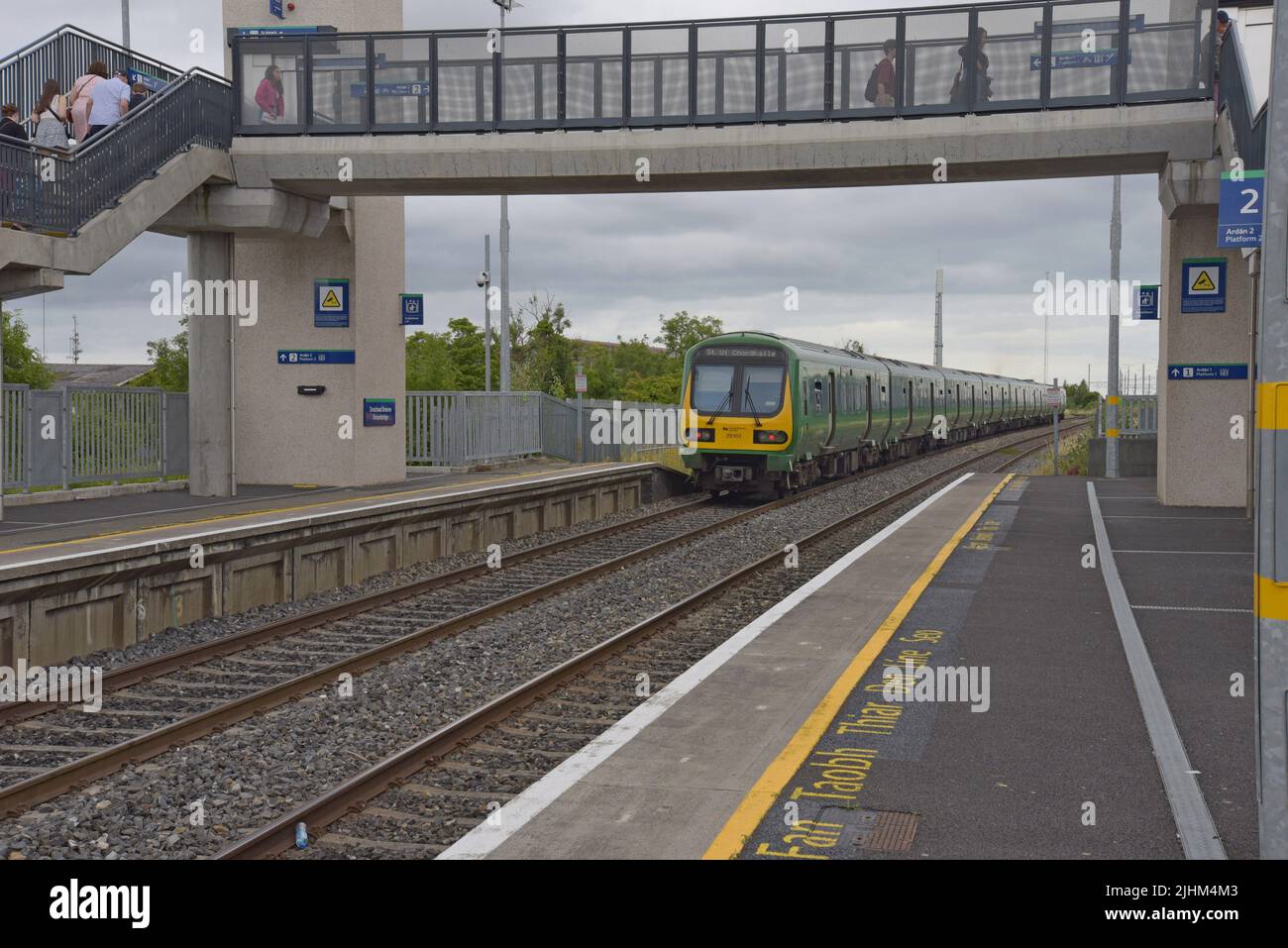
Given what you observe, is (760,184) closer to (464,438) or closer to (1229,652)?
(464,438)

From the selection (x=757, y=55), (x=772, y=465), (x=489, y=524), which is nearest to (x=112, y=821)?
(x=489, y=524)

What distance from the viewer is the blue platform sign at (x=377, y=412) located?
21547mm

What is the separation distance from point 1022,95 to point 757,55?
146 inches

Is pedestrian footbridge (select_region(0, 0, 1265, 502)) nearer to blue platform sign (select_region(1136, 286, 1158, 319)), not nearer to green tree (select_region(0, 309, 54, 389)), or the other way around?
blue platform sign (select_region(1136, 286, 1158, 319))

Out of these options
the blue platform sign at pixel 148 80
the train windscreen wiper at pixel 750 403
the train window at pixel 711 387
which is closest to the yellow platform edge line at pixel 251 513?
the train window at pixel 711 387

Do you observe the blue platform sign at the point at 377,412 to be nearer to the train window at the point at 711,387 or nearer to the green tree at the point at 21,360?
the train window at the point at 711,387

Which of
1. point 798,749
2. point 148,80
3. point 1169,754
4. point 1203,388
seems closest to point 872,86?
point 1203,388

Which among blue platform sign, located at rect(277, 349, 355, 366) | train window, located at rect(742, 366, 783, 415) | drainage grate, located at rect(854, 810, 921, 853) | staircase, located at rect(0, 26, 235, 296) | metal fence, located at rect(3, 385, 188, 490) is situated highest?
staircase, located at rect(0, 26, 235, 296)

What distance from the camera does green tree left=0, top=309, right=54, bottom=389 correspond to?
2488 inches

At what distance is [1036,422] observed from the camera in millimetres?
73750

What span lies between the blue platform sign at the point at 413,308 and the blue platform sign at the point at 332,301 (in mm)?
1854

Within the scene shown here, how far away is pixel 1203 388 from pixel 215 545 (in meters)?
14.6

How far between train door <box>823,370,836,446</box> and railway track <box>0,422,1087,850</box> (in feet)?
35.8

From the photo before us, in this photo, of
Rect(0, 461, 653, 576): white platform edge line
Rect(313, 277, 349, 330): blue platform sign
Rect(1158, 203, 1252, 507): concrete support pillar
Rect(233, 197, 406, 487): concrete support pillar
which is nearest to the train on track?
Rect(0, 461, 653, 576): white platform edge line
